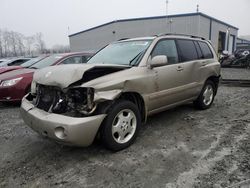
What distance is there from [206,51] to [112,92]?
346 cm

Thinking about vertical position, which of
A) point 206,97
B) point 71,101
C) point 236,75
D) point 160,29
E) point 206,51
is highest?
point 160,29

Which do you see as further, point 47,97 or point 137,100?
point 137,100

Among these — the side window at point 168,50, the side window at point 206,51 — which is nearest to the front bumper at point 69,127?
the side window at point 168,50

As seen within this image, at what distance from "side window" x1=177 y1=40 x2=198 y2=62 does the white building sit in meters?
19.8

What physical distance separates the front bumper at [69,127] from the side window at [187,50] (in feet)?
8.24

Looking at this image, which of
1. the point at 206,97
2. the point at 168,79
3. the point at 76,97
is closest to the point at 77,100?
the point at 76,97

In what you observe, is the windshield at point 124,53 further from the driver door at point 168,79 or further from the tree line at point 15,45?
the tree line at point 15,45

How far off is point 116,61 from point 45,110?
1536 mm

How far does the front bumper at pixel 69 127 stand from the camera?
→ 3150 millimetres

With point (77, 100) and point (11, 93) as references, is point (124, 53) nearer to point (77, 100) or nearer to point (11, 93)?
point (77, 100)

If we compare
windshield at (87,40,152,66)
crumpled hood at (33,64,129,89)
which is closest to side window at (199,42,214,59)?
windshield at (87,40,152,66)

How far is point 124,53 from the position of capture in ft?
15.0

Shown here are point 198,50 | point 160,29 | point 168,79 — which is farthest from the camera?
point 160,29

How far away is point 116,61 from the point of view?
14.5 feet
